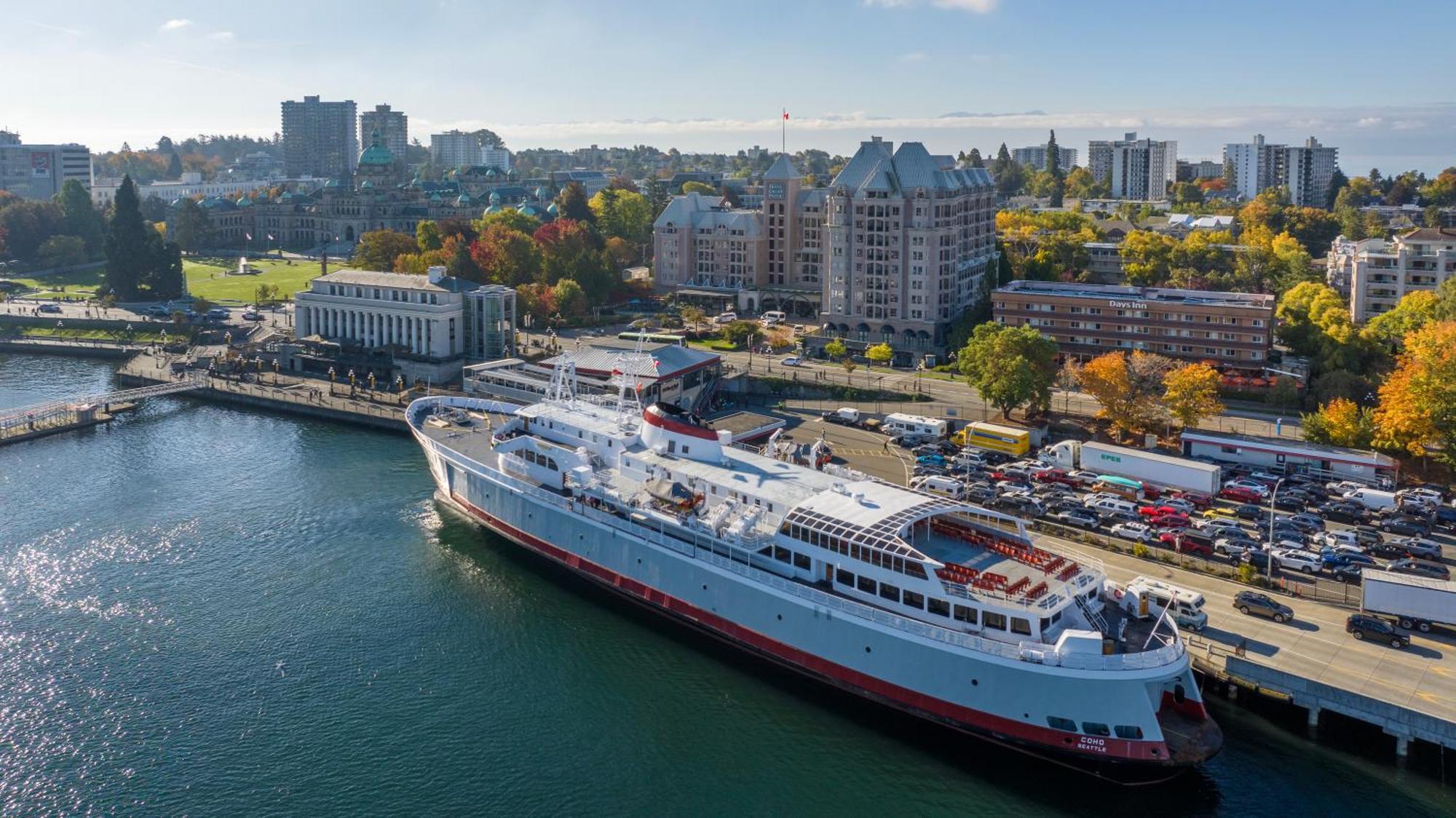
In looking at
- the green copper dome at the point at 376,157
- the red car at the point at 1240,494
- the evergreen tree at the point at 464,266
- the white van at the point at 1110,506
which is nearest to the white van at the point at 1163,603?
the white van at the point at 1110,506

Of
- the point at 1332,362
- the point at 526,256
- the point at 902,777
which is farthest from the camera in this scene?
the point at 526,256

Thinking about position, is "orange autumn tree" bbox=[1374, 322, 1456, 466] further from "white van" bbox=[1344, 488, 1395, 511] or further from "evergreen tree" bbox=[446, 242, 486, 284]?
"evergreen tree" bbox=[446, 242, 486, 284]

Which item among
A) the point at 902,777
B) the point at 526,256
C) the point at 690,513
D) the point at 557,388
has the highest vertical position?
the point at 526,256

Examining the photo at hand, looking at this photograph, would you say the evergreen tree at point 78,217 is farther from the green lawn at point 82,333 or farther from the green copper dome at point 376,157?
the green lawn at point 82,333

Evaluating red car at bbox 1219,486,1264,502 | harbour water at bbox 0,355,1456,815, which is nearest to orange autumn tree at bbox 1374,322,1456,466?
red car at bbox 1219,486,1264,502

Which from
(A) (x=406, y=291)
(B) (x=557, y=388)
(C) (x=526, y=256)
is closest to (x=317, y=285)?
(A) (x=406, y=291)

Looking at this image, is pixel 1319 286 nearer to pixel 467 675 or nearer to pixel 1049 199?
pixel 467 675

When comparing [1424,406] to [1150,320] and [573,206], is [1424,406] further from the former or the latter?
[573,206]
